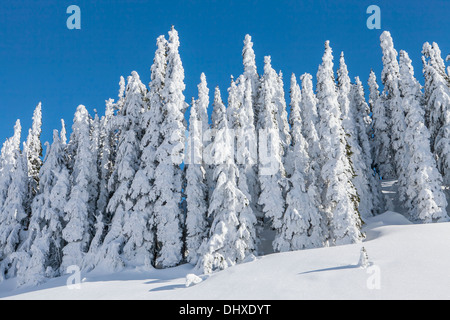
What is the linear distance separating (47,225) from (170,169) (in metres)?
13.7

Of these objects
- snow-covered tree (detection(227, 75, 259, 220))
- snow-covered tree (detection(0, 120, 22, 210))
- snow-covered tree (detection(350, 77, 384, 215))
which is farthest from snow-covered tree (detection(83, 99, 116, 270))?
snow-covered tree (detection(350, 77, 384, 215))

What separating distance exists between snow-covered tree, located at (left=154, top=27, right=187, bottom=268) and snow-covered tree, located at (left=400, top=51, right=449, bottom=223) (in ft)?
64.0

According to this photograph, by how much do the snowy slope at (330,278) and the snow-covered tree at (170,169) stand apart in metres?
4.04

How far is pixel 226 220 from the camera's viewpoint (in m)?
24.1

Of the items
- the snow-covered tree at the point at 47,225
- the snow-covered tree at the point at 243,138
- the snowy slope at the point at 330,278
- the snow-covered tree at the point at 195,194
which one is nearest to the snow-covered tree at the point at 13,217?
the snow-covered tree at the point at 47,225

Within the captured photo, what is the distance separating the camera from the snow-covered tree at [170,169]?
26.2 m

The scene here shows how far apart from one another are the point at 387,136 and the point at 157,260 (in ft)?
117

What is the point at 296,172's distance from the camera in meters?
27.1

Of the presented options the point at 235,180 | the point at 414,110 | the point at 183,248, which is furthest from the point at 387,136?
the point at 183,248

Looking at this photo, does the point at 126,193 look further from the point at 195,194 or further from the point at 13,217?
the point at 13,217

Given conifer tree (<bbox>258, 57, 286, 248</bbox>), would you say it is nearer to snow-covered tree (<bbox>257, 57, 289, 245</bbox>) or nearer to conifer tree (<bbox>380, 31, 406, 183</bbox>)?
snow-covered tree (<bbox>257, 57, 289, 245</bbox>)

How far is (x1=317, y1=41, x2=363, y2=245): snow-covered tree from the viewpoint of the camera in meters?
23.7

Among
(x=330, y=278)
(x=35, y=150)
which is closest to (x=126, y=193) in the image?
(x=330, y=278)
